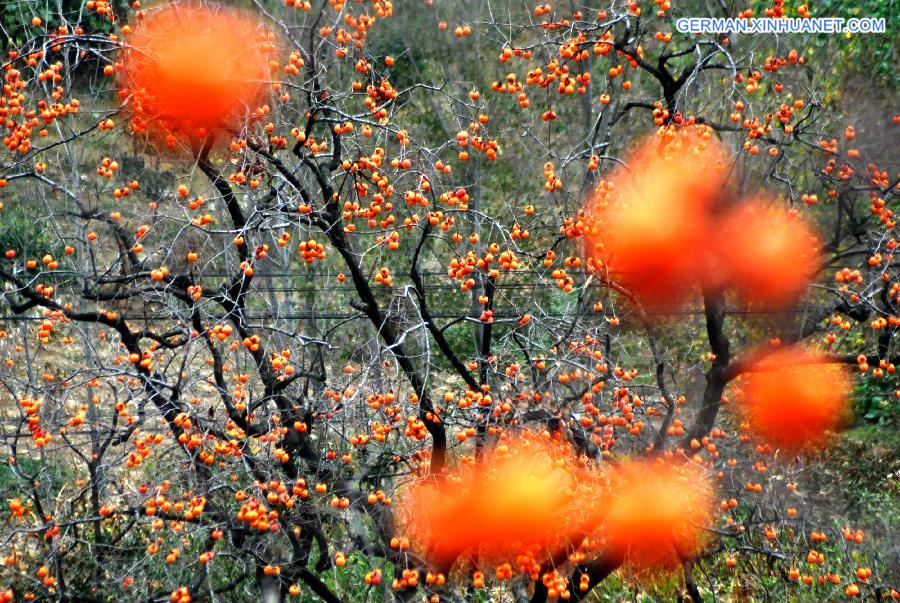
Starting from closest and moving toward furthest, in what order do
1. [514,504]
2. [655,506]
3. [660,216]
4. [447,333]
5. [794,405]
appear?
1. [514,504]
2. [655,506]
3. [660,216]
4. [794,405]
5. [447,333]

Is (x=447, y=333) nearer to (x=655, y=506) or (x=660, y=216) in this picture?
(x=660, y=216)

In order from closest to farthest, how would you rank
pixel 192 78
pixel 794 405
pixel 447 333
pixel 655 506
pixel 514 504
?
1. pixel 192 78
2. pixel 514 504
3. pixel 655 506
4. pixel 794 405
5. pixel 447 333

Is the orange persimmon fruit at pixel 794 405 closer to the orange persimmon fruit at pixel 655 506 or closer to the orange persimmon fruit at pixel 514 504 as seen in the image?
the orange persimmon fruit at pixel 655 506

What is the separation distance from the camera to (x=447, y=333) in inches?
376

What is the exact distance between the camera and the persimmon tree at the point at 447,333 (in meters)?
4.93

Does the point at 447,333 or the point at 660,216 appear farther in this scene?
the point at 447,333

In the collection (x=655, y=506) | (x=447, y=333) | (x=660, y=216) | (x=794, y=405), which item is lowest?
(x=655, y=506)

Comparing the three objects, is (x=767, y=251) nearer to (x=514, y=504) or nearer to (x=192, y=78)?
(x=514, y=504)

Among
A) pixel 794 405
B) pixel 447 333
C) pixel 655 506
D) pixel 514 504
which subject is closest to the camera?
pixel 514 504

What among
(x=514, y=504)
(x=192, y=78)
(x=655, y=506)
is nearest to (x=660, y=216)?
(x=655, y=506)

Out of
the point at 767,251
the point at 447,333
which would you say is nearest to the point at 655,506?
the point at 767,251

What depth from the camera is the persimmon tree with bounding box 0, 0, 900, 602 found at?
16.2 ft

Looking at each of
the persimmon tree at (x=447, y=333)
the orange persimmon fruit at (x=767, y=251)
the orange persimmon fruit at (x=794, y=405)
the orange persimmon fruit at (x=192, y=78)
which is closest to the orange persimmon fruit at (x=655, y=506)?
the persimmon tree at (x=447, y=333)

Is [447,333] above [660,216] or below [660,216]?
above
